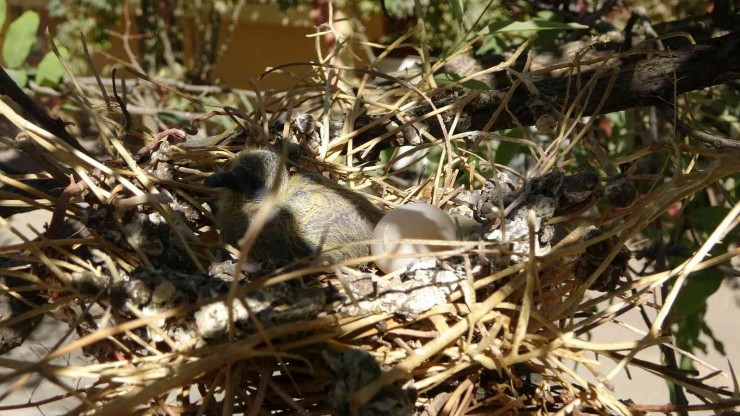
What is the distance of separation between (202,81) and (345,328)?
3.60 m

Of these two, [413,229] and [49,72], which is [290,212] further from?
[49,72]

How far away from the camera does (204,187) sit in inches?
36.9

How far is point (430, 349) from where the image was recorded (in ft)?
1.94

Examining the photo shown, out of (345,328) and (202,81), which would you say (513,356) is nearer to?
(345,328)

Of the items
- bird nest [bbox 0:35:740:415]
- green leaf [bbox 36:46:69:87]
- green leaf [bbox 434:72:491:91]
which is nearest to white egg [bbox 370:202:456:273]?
bird nest [bbox 0:35:740:415]

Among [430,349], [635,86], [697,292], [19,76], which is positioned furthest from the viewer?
[19,76]

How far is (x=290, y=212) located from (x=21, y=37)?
751 mm

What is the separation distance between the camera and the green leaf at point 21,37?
1315 mm

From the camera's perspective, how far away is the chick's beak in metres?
0.88

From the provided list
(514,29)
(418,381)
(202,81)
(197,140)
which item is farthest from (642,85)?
(202,81)

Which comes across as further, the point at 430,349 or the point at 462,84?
the point at 462,84

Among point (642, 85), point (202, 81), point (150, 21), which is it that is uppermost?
point (642, 85)

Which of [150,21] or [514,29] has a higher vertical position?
[514,29]

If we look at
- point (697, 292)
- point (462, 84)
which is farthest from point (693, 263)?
point (462, 84)
